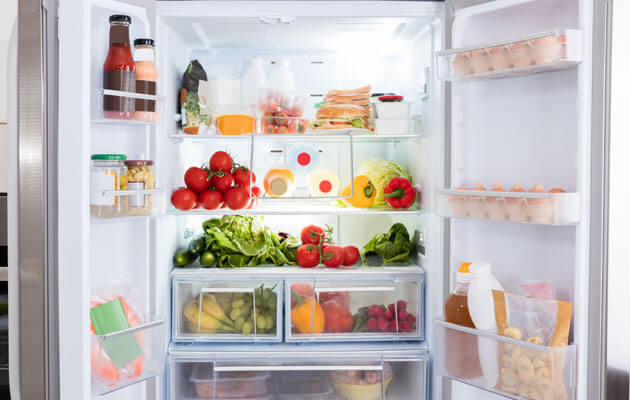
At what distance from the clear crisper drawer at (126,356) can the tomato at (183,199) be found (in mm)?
447

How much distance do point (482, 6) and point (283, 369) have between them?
54.8 inches

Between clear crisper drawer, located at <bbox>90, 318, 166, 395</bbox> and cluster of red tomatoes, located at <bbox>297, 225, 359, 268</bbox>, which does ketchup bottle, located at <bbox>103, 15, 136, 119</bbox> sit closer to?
clear crisper drawer, located at <bbox>90, 318, 166, 395</bbox>

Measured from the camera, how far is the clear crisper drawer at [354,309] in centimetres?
195

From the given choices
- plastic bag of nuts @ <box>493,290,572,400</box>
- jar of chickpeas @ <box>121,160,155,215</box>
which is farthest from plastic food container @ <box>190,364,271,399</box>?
plastic bag of nuts @ <box>493,290,572,400</box>

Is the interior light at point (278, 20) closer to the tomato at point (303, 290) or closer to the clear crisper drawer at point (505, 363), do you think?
the tomato at point (303, 290)

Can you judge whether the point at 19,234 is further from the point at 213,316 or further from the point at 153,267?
the point at 213,316

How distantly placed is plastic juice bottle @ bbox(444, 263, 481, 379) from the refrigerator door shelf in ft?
3.50

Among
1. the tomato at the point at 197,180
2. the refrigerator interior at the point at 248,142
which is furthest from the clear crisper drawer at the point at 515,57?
the tomato at the point at 197,180

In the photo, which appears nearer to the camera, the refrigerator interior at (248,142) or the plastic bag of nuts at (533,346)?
the plastic bag of nuts at (533,346)

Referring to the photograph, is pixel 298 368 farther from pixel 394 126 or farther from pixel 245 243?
pixel 394 126

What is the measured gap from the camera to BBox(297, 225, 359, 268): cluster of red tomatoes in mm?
1991

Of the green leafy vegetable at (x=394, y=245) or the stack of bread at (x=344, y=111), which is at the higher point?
the stack of bread at (x=344, y=111)

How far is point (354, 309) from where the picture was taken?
199cm

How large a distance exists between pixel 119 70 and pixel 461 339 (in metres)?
1.30
